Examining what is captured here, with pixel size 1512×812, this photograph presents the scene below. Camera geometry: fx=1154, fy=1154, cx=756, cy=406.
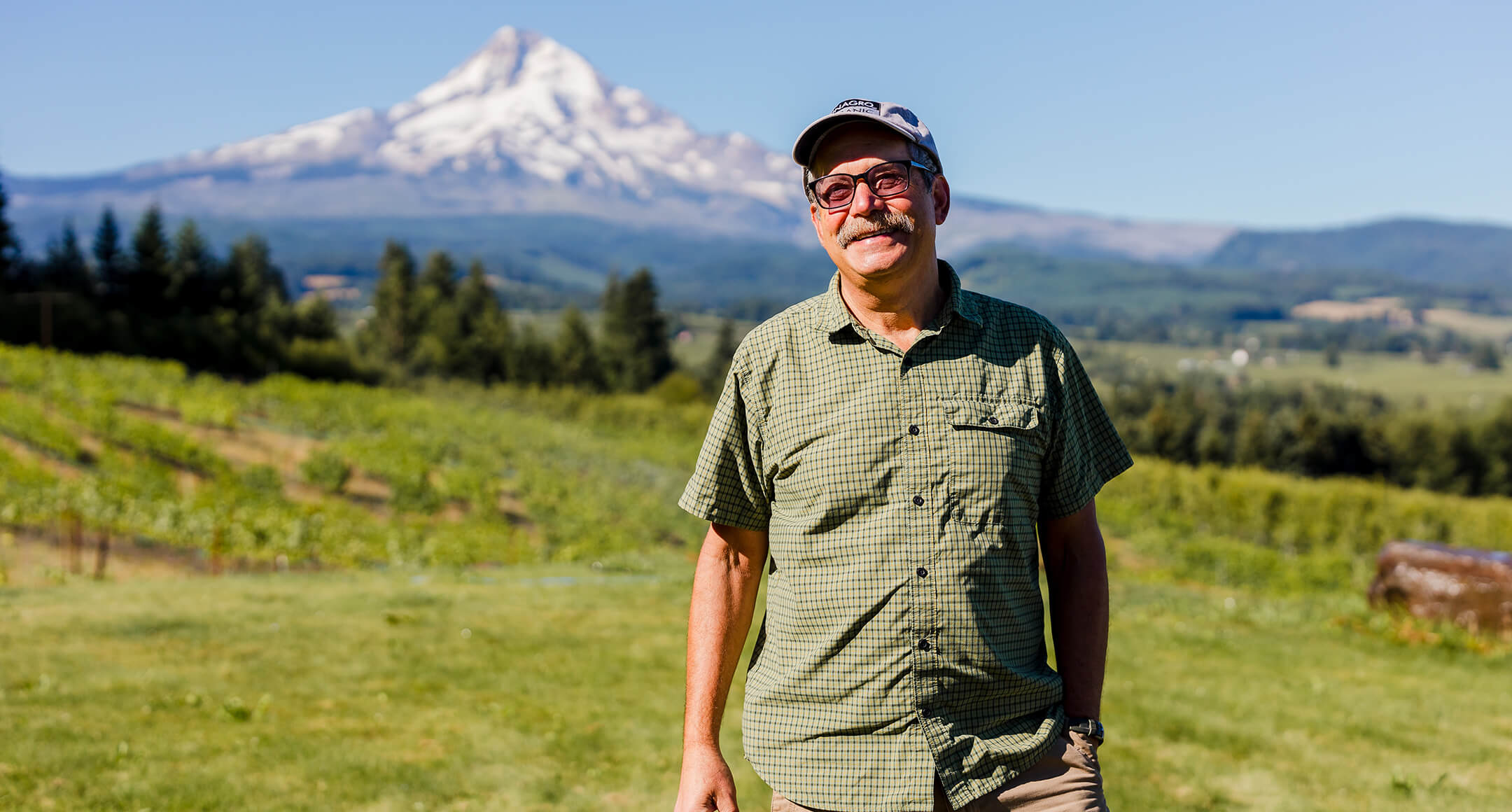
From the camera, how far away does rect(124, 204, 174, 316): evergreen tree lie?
5412cm

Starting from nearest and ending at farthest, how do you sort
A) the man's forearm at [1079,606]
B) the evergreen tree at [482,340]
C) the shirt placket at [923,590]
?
the shirt placket at [923,590] → the man's forearm at [1079,606] → the evergreen tree at [482,340]

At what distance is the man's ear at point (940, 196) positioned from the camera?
241 centimetres

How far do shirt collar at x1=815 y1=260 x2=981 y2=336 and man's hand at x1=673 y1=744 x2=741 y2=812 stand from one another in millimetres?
890

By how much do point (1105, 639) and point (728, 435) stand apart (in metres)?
0.91

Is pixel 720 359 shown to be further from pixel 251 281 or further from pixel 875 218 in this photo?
pixel 875 218

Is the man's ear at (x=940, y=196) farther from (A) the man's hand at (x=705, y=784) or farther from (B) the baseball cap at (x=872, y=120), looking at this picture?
(A) the man's hand at (x=705, y=784)

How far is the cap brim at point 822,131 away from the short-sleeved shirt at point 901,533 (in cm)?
30

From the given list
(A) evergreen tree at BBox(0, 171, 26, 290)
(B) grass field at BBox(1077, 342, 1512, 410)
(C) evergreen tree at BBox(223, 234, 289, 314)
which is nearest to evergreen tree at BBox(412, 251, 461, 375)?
(C) evergreen tree at BBox(223, 234, 289, 314)

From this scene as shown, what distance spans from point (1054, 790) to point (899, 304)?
1.01 metres

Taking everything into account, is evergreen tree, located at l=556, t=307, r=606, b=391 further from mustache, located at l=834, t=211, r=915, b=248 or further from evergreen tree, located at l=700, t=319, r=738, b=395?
mustache, located at l=834, t=211, r=915, b=248

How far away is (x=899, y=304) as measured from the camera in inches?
92.0

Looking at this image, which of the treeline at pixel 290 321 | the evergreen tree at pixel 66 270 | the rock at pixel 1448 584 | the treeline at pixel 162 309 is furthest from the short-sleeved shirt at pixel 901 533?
the evergreen tree at pixel 66 270

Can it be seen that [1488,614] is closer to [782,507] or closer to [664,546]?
[782,507]

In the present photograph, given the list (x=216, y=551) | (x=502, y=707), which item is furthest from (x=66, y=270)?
(x=502, y=707)
